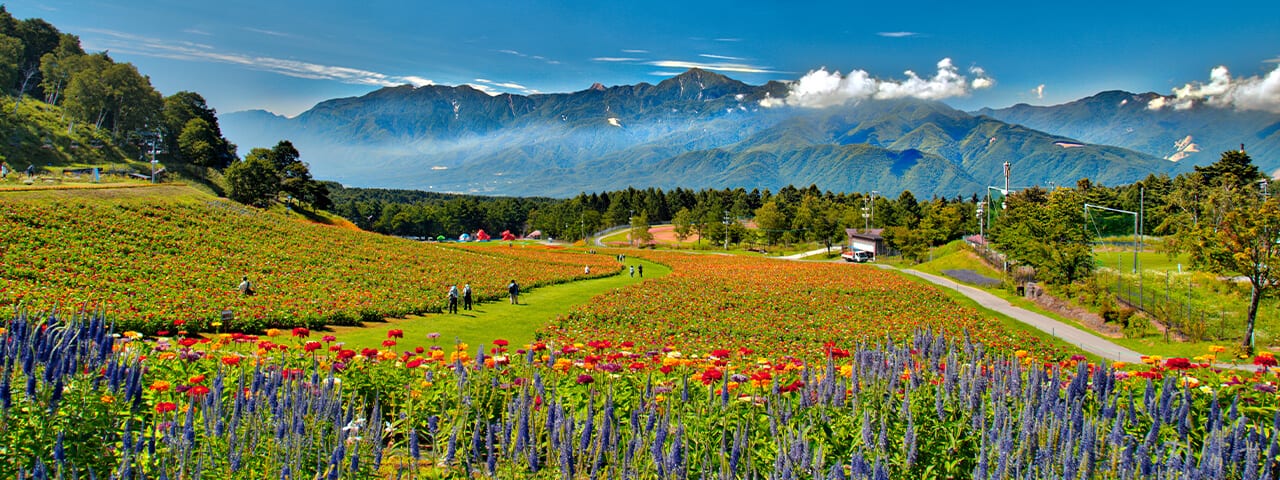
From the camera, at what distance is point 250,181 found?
256 ft

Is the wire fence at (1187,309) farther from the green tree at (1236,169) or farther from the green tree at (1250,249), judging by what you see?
the green tree at (1236,169)

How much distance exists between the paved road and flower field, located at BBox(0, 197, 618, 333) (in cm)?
2435

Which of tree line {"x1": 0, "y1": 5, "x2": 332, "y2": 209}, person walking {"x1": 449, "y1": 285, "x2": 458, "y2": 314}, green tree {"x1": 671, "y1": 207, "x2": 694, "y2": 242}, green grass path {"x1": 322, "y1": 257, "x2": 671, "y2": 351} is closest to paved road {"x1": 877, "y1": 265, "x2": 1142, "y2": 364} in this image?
green grass path {"x1": 322, "y1": 257, "x2": 671, "y2": 351}

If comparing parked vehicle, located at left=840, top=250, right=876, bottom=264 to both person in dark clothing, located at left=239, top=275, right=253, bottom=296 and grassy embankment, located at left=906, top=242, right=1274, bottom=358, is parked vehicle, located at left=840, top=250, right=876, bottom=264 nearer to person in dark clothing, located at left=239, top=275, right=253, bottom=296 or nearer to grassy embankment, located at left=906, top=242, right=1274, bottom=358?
grassy embankment, located at left=906, top=242, right=1274, bottom=358

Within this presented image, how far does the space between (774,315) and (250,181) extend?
69.2 metres

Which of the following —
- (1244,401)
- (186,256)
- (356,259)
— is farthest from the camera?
Result: (356,259)

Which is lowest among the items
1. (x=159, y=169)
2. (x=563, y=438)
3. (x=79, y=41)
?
(x=563, y=438)

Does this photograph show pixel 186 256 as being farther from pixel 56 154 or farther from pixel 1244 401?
pixel 56 154

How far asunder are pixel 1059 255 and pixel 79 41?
136051mm

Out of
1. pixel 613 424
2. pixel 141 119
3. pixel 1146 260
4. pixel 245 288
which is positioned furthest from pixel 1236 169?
pixel 141 119

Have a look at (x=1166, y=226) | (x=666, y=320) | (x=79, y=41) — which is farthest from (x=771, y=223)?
(x=79, y=41)

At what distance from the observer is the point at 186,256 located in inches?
1236

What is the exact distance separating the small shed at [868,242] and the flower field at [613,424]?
8557 centimetres

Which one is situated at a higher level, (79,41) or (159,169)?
(79,41)
